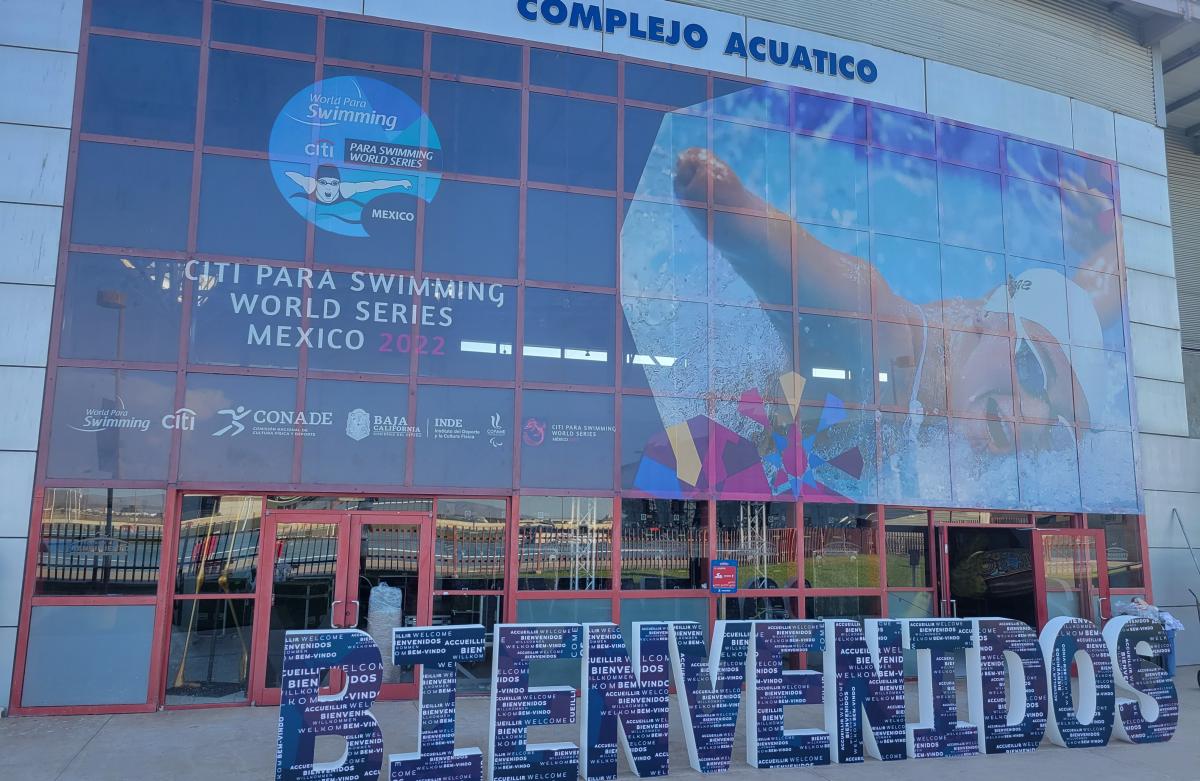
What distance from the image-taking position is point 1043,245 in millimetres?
14336

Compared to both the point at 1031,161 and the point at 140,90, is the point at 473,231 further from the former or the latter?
the point at 1031,161

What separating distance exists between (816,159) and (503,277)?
4.97 metres

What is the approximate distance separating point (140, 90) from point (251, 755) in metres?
7.46

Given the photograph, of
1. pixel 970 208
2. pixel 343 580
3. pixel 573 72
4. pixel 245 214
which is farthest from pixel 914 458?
pixel 245 214

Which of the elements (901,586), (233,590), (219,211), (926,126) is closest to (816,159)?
(926,126)

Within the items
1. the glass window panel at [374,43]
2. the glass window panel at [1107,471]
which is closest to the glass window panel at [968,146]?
the glass window panel at [1107,471]

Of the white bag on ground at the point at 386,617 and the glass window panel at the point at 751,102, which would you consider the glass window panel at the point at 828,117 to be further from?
the white bag on ground at the point at 386,617

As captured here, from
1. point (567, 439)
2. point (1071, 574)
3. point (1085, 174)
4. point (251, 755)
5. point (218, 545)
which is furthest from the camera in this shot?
point (1085, 174)

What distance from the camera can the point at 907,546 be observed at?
12.7 metres

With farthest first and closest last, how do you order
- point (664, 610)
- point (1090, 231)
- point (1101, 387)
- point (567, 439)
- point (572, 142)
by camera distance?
point (1090, 231) < point (1101, 387) < point (572, 142) < point (664, 610) < point (567, 439)

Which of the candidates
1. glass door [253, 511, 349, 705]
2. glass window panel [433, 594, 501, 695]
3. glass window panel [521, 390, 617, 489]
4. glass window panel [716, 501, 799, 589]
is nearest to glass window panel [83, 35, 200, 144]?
glass door [253, 511, 349, 705]

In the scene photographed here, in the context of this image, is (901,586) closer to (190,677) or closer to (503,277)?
(503,277)

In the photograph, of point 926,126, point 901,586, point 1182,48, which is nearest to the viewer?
point 901,586

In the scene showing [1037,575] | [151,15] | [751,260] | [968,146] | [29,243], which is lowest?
[1037,575]
